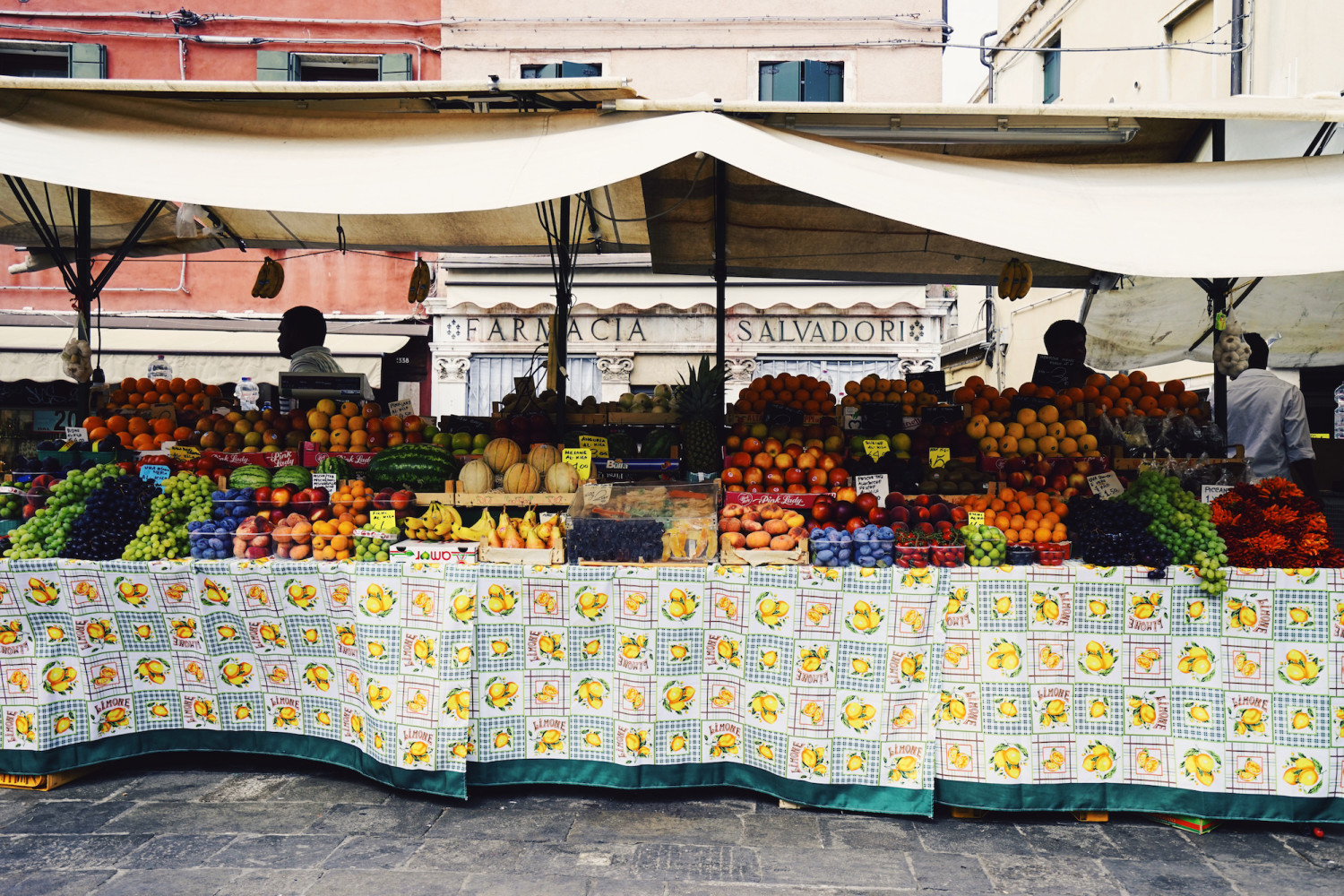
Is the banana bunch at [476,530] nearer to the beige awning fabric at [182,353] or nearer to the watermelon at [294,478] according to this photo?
the watermelon at [294,478]

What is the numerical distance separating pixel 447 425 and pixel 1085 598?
12.0 feet

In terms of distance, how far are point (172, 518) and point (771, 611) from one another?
2.75 metres

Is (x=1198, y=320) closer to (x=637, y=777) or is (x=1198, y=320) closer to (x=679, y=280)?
(x=637, y=777)

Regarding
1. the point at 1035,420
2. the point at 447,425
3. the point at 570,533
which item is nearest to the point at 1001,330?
the point at 1035,420

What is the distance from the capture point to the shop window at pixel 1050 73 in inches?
555

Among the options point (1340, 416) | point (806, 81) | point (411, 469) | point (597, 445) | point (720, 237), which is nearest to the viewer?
point (411, 469)

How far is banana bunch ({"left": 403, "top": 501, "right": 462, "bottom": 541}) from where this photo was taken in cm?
395

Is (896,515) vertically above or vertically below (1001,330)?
below

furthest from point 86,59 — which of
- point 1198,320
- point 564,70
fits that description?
point 1198,320

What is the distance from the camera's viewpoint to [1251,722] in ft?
11.2

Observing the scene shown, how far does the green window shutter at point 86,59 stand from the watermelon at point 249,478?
11.6 meters

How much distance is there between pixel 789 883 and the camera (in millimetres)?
3051

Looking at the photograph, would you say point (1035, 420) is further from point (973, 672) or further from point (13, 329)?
point (13, 329)

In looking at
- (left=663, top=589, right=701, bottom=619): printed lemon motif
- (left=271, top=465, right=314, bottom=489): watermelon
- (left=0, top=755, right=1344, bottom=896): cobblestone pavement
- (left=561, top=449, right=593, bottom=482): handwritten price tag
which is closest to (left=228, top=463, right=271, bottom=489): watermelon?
(left=271, top=465, right=314, bottom=489): watermelon
